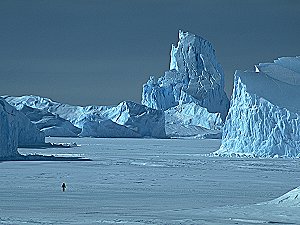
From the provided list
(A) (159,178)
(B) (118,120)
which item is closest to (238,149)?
(A) (159,178)

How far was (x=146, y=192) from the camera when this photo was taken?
16.0 meters

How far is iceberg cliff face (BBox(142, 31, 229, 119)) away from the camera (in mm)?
83938

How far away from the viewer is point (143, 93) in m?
88.2

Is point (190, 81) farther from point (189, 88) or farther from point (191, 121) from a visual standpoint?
point (191, 121)

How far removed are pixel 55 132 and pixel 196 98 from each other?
23.2 metres

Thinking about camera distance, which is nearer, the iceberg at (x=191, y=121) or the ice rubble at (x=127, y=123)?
the ice rubble at (x=127, y=123)

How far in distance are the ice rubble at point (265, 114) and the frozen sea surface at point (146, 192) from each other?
392 centimetres

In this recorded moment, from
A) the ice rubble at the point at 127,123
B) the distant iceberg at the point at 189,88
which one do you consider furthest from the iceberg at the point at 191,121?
the ice rubble at the point at 127,123

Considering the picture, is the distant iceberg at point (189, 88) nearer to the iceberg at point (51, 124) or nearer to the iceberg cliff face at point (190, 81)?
the iceberg cliff face at point (190, 81)

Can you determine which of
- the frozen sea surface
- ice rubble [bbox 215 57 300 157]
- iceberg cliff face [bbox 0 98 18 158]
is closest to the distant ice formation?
ice rubble [bbox 215 57 300 157]

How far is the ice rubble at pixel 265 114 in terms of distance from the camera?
31.5m

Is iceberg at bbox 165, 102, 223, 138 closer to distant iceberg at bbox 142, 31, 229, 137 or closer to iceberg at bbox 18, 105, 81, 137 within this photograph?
distant iceberg at bbox 142, 31, 229, 137

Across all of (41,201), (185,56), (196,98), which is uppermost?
(185,56)

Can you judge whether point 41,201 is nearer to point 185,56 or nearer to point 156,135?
point 156,135
